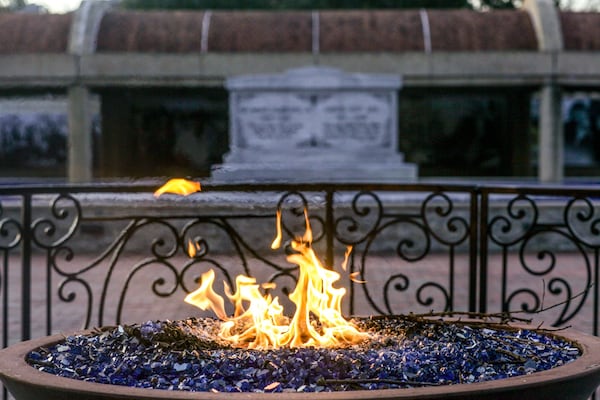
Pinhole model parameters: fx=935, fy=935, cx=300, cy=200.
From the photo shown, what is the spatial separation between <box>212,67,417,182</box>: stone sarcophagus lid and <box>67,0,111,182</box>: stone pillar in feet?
17.7

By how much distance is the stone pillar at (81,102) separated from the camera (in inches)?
816

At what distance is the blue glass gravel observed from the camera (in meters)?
2.77

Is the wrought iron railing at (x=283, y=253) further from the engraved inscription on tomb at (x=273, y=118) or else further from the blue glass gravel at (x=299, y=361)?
the engraved inscription on tomb at (x=273, y=118)

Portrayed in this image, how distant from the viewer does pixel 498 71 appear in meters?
20.8

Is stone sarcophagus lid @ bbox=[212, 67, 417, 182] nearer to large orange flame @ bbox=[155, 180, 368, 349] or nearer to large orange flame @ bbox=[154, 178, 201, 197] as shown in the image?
large orange flame @ bbox=[154, 178, 201, 197]

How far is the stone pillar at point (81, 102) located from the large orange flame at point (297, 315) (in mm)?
17915

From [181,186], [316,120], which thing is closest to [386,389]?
[181,186]

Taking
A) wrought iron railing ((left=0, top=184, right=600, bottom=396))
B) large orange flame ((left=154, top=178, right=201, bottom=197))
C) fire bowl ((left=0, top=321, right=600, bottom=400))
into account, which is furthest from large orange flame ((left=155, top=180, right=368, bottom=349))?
wrought iron railing ((left=0, top=184, right=600, bottom=396))

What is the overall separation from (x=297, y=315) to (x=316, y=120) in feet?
44.1

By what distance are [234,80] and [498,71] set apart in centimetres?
701

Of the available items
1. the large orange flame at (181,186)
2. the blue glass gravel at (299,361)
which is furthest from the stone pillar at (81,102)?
the blue glass gravel at (299,361)

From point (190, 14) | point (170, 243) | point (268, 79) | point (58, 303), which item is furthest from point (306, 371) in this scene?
point (190, 14)

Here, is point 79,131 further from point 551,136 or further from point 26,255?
point 26,255

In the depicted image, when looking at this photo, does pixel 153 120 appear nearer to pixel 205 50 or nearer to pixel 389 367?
pixel 205 50
